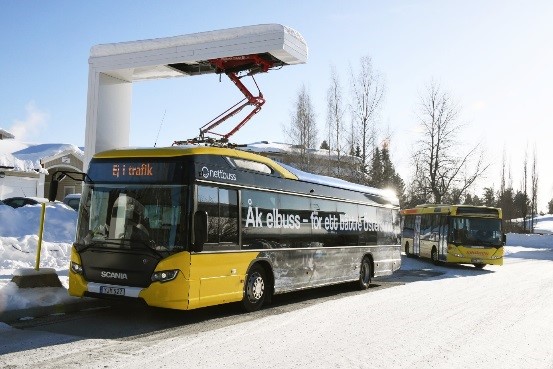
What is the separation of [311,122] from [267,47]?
91.0 feet

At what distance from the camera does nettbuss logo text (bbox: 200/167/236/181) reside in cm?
962

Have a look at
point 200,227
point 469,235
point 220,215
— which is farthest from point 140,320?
point 469,235

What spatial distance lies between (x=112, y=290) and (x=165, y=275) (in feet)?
3.10

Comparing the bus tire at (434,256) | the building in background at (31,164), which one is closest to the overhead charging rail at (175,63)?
the bus tire at (434,256)

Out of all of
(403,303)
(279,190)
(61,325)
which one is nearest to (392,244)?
(403,303)

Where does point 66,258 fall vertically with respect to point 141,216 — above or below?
below

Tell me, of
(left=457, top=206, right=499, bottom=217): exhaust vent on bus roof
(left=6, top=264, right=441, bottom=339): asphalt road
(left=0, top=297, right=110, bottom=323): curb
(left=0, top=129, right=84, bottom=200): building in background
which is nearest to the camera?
(left=6, top=264, right=441, bottom=339): asphalt road

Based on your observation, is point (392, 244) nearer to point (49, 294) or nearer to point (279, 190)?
point (279, 190)

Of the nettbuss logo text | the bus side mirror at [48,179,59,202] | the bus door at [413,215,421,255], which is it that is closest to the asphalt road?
the bus side mirror at [48,179,59,202]

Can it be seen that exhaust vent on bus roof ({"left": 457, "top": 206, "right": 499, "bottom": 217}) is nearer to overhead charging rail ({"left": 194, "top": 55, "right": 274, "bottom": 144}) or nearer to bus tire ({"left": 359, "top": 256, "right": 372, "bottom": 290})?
bus tire ({"left": 359, "top": 256, "right": 372, "bottom": 290})

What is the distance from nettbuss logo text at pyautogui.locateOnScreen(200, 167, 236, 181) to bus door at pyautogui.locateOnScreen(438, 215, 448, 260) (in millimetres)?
18116

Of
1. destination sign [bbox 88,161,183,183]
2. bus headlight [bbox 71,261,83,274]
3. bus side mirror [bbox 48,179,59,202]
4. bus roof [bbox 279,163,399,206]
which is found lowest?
bus headlight [bbox 71,261,83,274]

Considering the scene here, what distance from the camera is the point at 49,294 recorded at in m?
10.2

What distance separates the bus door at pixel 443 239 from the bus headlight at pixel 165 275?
19608mm
